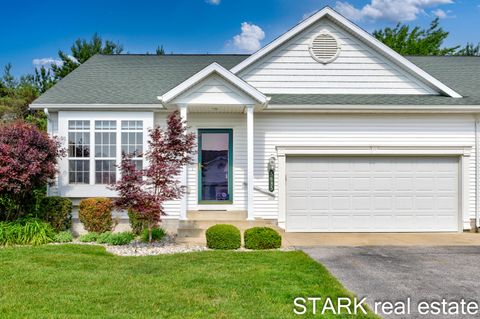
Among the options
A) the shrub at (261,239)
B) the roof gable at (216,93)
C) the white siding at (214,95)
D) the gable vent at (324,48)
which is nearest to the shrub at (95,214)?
the roof gable at (216,93)

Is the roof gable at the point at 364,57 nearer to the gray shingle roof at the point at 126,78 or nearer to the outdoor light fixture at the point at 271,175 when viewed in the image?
the gray shingle roof at the point at 126,78

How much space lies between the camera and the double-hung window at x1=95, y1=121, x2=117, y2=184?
38.9 ft

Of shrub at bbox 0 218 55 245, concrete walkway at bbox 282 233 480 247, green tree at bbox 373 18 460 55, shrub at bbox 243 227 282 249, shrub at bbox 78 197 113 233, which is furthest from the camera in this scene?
green tree at bbox 373 18 460 55

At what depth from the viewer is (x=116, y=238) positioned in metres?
10.1

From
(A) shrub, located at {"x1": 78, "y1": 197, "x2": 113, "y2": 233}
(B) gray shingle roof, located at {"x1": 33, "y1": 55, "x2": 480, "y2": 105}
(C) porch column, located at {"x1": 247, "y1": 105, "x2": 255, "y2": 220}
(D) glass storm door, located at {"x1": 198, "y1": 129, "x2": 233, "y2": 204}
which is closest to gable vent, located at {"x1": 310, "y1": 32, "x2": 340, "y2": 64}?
(B) gray shingle roof, located at {"x1": 33, "y1": 55, "x2": 480, "y2": 105}

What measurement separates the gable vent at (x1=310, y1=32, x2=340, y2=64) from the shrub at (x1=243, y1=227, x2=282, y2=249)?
6.04m

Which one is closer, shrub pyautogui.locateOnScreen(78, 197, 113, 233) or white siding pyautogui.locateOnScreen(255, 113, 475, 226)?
shrub pyautogui.locateOnScreen(78, 197, 113, 233)

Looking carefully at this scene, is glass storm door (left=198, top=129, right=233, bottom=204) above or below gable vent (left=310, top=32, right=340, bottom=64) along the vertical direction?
below

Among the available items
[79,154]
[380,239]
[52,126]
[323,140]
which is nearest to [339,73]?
[323,140]

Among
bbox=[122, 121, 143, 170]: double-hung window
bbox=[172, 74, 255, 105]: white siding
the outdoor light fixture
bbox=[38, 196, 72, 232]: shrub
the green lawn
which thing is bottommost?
the green lawn

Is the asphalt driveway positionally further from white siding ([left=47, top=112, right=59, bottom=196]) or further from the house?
white siding ([left=47, top=112, right=59, bottom=196])

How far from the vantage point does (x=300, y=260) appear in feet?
26.0

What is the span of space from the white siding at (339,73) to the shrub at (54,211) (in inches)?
254

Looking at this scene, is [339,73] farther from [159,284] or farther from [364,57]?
[159,284]
